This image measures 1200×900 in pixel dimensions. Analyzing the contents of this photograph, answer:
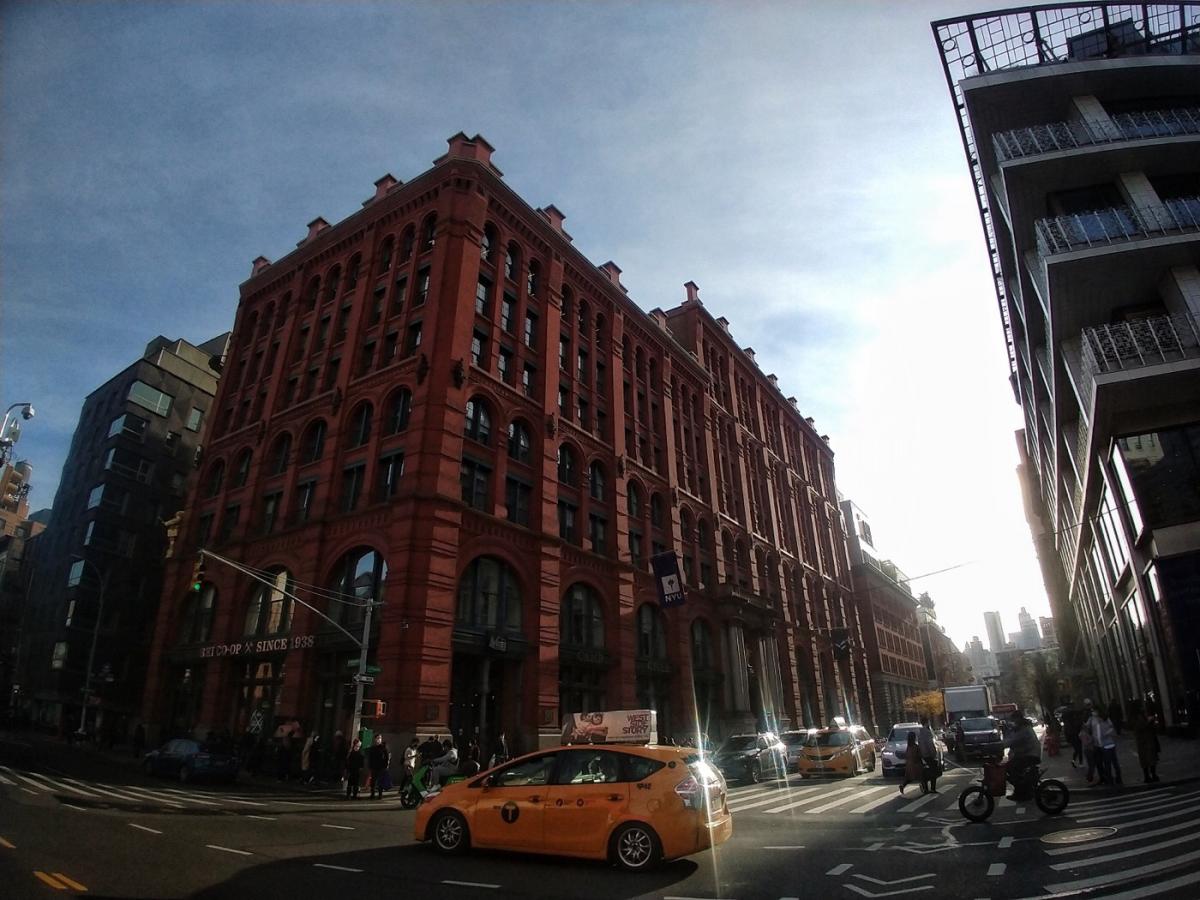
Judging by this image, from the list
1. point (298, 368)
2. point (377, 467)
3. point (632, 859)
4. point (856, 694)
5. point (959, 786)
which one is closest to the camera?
point (632, 859)

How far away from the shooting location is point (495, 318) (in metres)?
30.4

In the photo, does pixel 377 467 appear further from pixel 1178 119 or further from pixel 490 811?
pixel 1178 119

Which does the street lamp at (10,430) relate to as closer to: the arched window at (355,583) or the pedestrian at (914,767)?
the arched window at (355,583)

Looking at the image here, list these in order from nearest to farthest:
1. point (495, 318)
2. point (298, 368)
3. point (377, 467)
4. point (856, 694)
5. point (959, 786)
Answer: point (959, 786) < point (377, 467) < point (495, 318) < point (298, 368) < point (856, 694)

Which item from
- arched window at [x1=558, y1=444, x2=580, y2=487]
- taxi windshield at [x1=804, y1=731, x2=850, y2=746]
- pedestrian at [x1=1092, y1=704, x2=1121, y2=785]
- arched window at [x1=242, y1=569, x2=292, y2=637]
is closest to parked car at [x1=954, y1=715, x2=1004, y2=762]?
taxi windshield at [x1=804, y1=731, x2=850, y2=746]

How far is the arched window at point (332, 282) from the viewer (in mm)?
35375

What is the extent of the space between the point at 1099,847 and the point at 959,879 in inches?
104

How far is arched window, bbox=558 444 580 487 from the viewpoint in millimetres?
31875

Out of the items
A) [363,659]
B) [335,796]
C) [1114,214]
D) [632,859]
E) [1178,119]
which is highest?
[1178,119]

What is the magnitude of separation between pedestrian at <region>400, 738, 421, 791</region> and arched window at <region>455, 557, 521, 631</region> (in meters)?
4.64

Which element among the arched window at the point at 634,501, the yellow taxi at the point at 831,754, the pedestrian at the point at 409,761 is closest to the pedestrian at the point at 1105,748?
the yellow taxi at the point at 831,754

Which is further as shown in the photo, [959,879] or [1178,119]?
[1178,119]

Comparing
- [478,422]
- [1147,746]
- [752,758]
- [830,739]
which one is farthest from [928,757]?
[478,422]

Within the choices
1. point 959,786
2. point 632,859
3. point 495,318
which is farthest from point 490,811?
point 495,318
